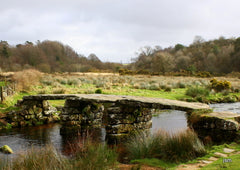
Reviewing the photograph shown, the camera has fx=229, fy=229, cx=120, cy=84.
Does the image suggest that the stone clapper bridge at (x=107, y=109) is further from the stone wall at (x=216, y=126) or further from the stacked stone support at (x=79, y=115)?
the stone wall at (x=216, y=126)

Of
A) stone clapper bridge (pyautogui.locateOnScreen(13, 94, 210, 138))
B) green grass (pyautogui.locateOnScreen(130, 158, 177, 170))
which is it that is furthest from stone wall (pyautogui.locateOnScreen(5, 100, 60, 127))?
green grass (pyautogui.locateOnScreen(130, 158, 177, 170))

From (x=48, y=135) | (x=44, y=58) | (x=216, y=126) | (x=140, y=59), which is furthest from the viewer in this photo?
(x=140, y=59)

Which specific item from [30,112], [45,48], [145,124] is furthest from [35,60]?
[145,124]

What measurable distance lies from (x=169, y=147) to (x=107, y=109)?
3798 millimetres

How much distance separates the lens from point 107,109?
32.3 ft

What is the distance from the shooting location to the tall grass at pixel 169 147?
247 inches

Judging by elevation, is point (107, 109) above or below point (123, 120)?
above

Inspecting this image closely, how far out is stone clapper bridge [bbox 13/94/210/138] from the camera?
9242mm

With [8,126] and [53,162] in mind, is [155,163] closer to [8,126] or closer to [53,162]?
[53,162]

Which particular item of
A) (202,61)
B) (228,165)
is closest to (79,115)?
(228,165)

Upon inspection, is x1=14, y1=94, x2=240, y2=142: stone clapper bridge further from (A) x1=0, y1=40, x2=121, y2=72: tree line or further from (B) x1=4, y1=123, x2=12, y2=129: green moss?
(A) x1=0, y1=40, x2=121, y2=72: tree line

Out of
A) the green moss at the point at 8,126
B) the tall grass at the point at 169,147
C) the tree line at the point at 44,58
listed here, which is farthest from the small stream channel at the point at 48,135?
the tree line at the point at 44,58

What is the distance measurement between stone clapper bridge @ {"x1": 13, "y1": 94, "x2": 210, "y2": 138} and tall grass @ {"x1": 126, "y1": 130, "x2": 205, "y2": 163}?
174cm

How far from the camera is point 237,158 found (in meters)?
5.00
